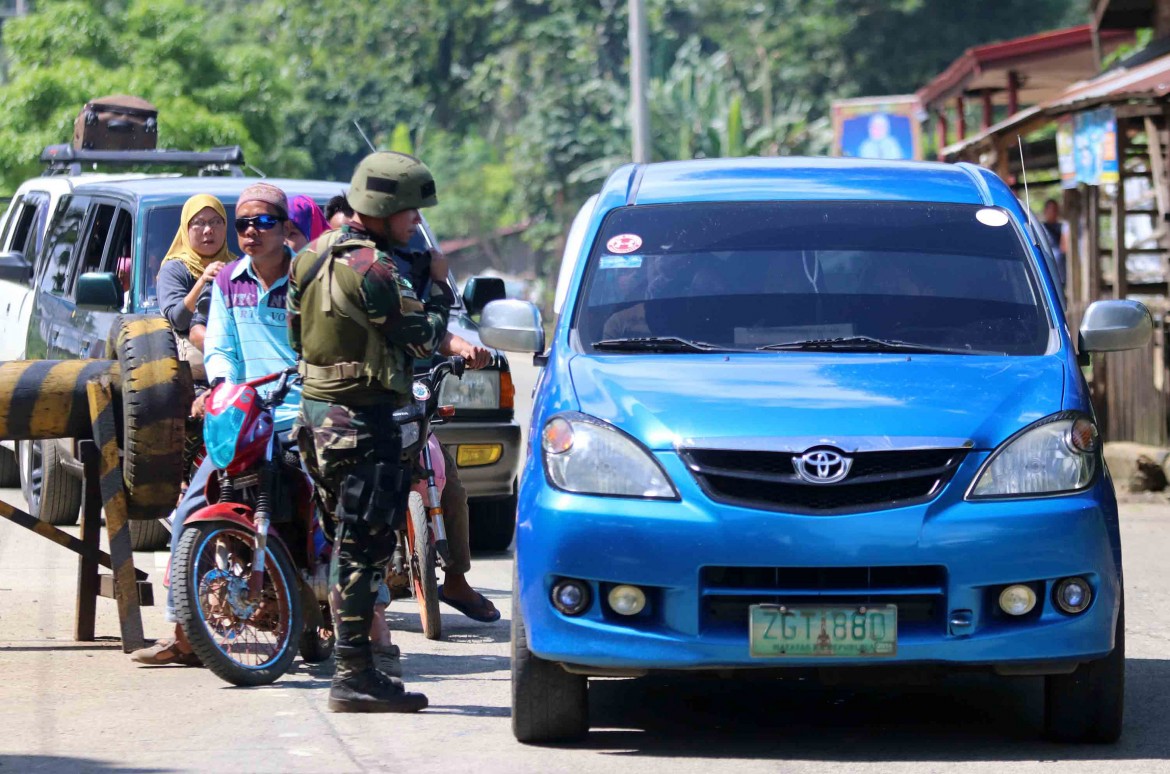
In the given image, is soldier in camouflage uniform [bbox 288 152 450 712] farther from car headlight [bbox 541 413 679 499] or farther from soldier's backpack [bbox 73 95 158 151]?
soldier's backpack [bbox 73 95 158 151]

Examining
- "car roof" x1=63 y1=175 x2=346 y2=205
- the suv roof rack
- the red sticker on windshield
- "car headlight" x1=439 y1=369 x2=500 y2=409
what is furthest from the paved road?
the suv roof rack

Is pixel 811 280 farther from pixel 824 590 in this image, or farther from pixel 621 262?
pixel 824 590

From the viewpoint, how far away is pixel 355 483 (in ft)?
19.8

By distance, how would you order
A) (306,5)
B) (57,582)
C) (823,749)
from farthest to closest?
Result: (306,5)
(57,582)
(823,749)

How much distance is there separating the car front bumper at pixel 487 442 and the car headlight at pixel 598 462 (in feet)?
12.9

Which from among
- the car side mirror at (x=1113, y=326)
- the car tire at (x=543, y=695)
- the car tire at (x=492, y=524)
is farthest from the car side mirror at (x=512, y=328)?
the car tire at (x=492, y=524)

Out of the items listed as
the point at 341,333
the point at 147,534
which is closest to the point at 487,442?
the point at 147,534

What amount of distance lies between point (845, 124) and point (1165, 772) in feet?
98.0

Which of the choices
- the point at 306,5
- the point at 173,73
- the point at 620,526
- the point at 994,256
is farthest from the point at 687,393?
the point at 306,5

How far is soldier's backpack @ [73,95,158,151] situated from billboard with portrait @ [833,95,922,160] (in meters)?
22.3

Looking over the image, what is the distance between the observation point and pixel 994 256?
649 centimetres

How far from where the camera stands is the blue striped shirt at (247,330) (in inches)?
275

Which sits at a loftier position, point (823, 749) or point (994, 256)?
point (994, 256)

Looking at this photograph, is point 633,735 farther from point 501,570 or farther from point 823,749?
point 501,570
